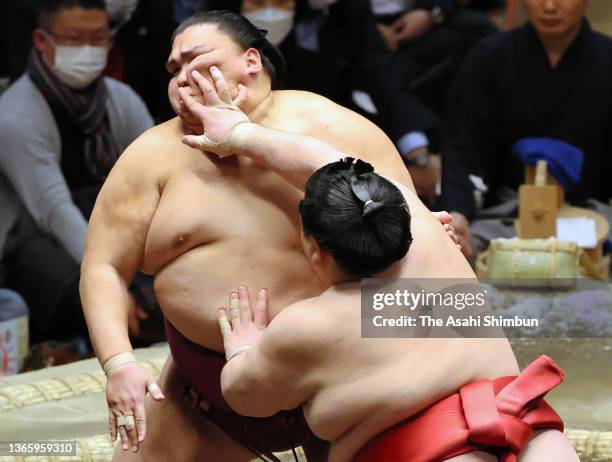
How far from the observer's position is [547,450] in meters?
2.21

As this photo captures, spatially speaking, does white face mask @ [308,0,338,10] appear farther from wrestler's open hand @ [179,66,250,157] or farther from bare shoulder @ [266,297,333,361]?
bare shoulder @ [266,297,333,361]

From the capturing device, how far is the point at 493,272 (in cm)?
402

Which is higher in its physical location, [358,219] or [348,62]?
[358,219]

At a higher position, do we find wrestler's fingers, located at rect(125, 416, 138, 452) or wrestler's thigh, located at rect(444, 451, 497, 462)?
wrestler's thigh, located at rect(444, 451, 497, 462)

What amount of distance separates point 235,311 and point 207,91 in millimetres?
425

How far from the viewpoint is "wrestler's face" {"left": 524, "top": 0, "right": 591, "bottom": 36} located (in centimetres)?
441

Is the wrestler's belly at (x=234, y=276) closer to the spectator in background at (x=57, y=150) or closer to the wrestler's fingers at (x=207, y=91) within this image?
the wrestler's fingers at (x=207, y=91)

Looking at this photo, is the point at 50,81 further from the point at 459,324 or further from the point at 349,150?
the point at 459,324

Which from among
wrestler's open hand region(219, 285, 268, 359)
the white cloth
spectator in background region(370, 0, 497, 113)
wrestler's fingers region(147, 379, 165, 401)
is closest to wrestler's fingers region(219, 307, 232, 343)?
wrestler's open hand region(219, 285, 268, 359)

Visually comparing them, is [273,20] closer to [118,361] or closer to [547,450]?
[118,361]

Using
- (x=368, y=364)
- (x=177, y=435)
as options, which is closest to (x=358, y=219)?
(x=368, y=364)

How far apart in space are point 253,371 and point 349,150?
51 cm

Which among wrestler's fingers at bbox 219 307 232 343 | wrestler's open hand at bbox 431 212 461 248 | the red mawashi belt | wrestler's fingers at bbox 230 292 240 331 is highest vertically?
A: wrestler's open hand at bbox 431 212 461 248

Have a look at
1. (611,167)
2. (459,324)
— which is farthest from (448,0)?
(459,324)
